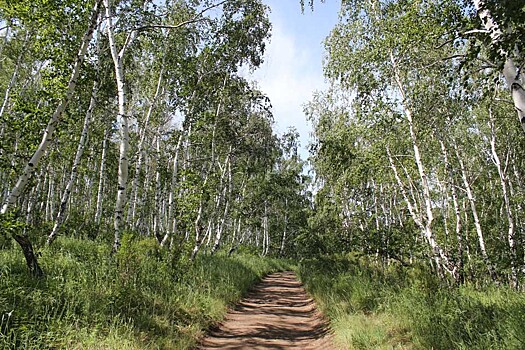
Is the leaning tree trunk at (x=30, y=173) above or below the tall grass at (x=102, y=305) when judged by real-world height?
→ above

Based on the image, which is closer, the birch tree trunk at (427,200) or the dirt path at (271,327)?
the dirt path at (271,327)

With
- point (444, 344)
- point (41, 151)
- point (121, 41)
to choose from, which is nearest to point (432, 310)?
point (444, 344)

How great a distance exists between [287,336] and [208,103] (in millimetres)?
11513

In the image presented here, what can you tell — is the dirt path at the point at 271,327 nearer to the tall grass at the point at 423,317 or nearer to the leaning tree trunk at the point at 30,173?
the tall grass at the point at 423,317

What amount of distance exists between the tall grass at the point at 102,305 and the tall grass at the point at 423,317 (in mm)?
2849

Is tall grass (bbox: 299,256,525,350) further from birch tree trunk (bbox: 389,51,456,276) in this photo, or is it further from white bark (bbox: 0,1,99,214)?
white bark (bbox: 0,1,99,214)

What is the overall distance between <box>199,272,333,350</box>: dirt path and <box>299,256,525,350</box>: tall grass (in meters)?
0.49

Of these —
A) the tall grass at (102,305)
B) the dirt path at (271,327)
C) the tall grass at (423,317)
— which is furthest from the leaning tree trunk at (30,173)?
the tall grass at (423,317)

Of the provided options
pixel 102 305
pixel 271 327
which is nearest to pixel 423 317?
pixel 271 327

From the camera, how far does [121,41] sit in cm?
1330

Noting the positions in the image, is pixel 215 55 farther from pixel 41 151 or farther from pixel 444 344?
pixel 444 344

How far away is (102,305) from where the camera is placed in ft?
18.0

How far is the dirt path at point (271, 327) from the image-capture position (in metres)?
6.52

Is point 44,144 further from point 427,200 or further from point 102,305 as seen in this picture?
point 427,200
